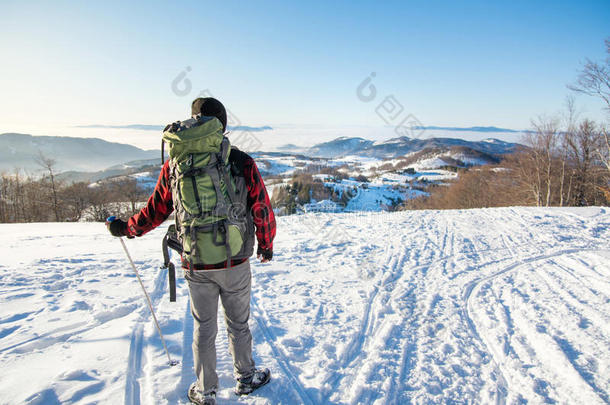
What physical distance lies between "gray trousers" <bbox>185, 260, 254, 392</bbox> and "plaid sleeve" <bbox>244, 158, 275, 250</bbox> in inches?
11.6

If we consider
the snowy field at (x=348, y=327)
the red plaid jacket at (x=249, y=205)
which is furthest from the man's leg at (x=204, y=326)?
the red plaid jacket at (x=249, y=205)

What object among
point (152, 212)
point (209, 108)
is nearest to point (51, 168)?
point (152, 212)

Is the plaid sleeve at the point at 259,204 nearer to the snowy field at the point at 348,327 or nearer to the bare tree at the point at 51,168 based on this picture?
the snowy field at the point at 348,327

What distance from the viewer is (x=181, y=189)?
203 centimetres

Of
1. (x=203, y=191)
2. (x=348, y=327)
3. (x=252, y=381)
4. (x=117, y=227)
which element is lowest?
(x=348, y=327)

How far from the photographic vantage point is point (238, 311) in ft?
7.43

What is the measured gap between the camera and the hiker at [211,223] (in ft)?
6.53

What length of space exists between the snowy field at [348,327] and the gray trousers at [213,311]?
0.40m

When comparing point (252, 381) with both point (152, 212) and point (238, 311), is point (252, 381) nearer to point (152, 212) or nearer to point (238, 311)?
point (238, 311)

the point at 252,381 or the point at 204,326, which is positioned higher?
the point at 204,326

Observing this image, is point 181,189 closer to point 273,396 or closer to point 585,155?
point 273,396

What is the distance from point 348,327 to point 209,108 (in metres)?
3.09

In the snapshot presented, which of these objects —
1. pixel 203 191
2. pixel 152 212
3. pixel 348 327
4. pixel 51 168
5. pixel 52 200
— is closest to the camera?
pixel 203 191

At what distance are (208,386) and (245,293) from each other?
0.80 metres
